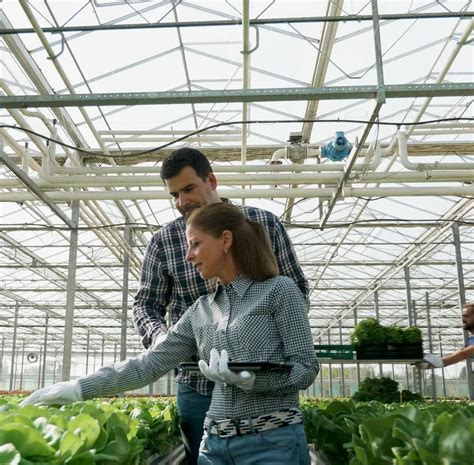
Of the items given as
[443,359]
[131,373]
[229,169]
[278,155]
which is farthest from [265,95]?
[278,155]

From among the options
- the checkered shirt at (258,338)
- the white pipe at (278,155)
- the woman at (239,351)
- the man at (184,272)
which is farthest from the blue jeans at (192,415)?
the white pipe at (278,155)

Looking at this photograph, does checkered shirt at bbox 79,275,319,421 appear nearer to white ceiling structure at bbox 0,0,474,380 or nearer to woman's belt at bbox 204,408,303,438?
woman's belt at bbox 204,408,303,438

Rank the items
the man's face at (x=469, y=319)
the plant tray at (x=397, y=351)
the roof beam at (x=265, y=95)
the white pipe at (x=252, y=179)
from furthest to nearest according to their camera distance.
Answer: the white pipe at (x=252, y=179) → the man's face at (x=469, y=319) → the plant tray at (x=397, y=351) → the roof beam at (x=265, y=95)

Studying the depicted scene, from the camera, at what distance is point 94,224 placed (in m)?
10.4

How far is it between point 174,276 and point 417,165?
532cm

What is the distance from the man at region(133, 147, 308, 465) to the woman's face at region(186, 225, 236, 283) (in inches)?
16.2

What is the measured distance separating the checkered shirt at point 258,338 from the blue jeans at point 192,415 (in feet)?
1.36

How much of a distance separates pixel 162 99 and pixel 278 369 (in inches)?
95.6

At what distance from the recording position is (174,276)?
8.04ft

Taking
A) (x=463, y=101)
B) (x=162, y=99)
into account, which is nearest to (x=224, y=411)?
(x=162, y=99)

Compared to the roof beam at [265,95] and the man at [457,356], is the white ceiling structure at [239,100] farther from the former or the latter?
the man at [457,356]

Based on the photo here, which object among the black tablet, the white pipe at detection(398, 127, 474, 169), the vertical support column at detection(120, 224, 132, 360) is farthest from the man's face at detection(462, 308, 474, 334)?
the vertical support column at detection(120, 224, 132, 360)

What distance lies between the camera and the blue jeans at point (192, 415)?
2229mm

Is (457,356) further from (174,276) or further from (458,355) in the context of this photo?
(174,276)
